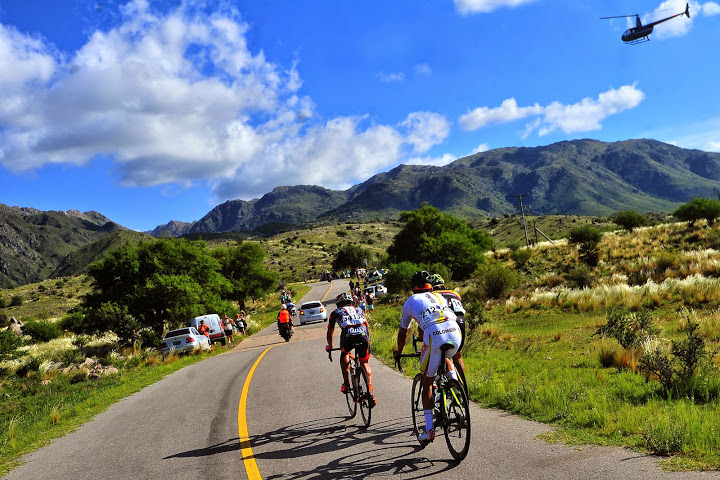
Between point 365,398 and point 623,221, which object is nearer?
point 365,398

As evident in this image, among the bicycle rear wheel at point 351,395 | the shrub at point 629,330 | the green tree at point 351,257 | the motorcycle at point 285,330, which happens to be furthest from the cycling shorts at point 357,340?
the green tree at point 351,257

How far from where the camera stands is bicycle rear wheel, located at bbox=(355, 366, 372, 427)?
7.01 meters

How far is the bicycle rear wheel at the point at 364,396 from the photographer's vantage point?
7.01 meters

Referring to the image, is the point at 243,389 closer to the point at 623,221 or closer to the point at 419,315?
the point at 419,315

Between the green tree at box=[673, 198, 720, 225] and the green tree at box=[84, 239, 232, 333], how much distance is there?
156 ft

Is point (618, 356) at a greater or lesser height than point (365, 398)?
lesser

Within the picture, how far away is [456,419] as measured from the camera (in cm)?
520

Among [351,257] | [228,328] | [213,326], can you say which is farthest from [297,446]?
[351,257]

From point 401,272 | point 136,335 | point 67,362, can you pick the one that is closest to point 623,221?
point 401,272

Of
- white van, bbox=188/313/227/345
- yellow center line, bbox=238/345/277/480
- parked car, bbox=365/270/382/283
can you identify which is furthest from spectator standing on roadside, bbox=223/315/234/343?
parked car, bbox=365/270/382/283

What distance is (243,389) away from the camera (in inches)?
452

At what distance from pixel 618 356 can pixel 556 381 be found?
2.13m

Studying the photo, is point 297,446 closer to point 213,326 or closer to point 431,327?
point 431,327

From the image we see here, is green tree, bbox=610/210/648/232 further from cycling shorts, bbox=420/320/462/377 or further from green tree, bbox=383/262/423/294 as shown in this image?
cycling shorts, bbox=420/320/462/377
